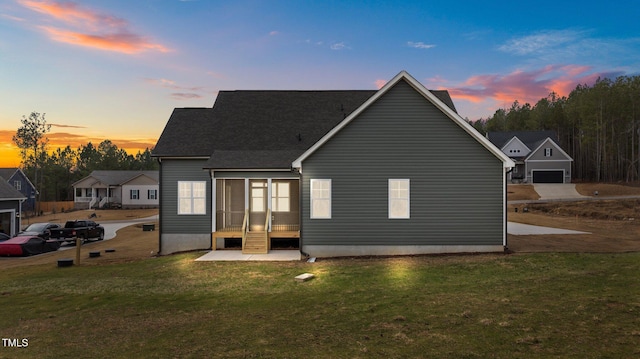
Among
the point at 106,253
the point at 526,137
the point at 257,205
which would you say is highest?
the point at 526,137

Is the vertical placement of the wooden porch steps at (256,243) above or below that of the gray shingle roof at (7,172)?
below

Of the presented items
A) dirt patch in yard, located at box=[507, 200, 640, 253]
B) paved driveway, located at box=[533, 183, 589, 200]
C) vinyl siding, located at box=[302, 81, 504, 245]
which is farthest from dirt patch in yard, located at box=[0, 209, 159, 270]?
paved driveway, located at box=[533, 183, 589, 200]

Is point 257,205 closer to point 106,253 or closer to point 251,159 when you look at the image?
point 251,159

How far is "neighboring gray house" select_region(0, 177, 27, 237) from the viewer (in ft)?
104

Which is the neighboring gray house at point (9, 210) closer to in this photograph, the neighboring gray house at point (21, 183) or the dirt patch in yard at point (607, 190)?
the neighboring gray house at point (21, 183)

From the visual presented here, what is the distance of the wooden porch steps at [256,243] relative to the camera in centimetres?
1908

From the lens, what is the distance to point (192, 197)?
Result: 2111 cm

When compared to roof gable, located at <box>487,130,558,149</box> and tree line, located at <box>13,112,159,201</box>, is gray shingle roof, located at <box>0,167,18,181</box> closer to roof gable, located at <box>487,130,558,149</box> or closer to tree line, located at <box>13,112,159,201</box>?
tree line, located at <box>13,112,159,201</box>

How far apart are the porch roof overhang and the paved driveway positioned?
44.0 meters

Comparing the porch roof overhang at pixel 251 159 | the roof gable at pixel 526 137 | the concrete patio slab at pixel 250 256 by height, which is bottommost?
the concrete patio slab at pixel 250 256

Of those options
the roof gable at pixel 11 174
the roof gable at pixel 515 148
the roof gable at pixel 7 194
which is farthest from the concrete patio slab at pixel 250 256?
the roof gable at pixel 515 148

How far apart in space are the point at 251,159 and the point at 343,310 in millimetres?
11827

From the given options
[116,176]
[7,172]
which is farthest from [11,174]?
[116,176]

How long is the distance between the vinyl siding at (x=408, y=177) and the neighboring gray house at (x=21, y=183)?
2774 inches
